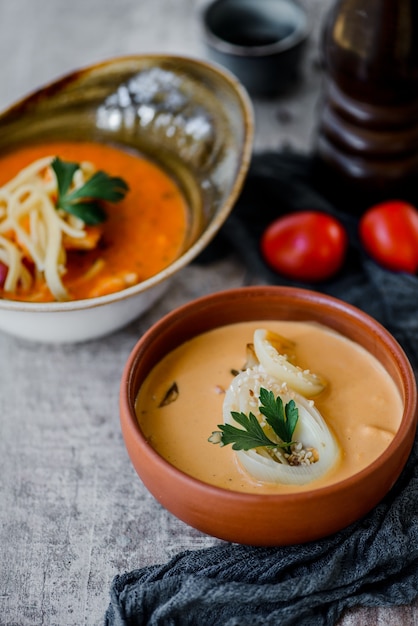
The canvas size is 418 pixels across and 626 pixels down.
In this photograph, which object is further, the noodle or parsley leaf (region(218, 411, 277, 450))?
the noodle

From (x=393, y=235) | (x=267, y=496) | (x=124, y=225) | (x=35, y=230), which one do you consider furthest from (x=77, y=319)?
(x=393, y=235)

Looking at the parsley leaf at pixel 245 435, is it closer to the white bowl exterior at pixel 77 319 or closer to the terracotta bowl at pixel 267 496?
the terracotta bowl at pixel 267 496

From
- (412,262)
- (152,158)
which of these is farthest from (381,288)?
(152,158)

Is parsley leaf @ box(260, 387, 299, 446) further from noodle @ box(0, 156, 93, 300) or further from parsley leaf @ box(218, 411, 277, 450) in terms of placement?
noodle @ box(0, 156, 93, 300)

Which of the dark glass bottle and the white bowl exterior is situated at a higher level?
the dark glass bottle

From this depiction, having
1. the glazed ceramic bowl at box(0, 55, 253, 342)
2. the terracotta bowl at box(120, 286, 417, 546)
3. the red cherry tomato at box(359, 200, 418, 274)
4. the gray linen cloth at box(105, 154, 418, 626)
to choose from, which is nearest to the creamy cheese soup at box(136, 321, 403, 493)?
the terracotta bowl at box(120, 286, 417, 546)

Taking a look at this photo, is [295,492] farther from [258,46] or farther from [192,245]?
[258,46]
